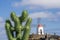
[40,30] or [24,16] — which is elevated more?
[24,16]

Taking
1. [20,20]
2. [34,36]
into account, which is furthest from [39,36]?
[20,20]

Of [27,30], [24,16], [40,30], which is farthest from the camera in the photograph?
[40,30]

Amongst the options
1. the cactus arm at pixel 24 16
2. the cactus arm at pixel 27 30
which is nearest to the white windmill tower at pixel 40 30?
the cactus arm at pixel 24 16

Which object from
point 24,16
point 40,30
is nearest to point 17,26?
point 24,16

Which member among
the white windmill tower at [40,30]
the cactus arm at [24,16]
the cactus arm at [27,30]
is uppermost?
the cactus arm at [24,16]

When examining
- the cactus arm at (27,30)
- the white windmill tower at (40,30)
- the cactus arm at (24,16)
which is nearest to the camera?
the cactus arm at (27,30)

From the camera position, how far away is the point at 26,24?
19.1 meters

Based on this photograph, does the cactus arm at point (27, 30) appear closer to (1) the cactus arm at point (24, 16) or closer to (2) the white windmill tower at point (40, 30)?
(1) the cactus arm at point (24, 16)

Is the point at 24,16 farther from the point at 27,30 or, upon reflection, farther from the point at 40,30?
the point at 40,30

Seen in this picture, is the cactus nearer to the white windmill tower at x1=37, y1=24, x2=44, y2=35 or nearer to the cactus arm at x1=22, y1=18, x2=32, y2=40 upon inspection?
the cactus arm at x1=22, y1=18, x2=32, y2=40

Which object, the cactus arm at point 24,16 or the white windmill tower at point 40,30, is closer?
the cactus arm at point 24,16

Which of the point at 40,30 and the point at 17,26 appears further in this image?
the point at 40,30

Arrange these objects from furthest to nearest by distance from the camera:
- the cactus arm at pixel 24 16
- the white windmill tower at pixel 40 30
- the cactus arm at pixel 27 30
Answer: the white windmill tower at pixel 40 30 < the cactus arm at pixel 24 16 < the cactus arm at pixel 27 30

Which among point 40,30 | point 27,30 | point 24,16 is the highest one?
point 24,16
